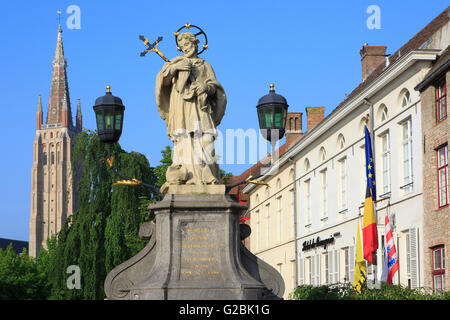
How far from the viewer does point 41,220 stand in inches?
7721

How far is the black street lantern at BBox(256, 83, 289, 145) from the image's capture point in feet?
45.9

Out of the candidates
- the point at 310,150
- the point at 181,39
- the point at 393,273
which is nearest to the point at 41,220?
the point at 310,150

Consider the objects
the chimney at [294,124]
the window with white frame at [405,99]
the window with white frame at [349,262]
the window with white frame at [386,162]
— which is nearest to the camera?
the window with white frame at [405,99]

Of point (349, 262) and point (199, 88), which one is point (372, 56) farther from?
point (199, 88)

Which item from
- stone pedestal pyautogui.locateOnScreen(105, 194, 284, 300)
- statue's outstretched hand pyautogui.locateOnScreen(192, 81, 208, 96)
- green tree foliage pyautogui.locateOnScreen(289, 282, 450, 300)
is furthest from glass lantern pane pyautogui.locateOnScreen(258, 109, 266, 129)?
green tree foliage pyautogui.locateOnScreen(289, 282, 450, 300)

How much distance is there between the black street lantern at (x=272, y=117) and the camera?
1399 cm

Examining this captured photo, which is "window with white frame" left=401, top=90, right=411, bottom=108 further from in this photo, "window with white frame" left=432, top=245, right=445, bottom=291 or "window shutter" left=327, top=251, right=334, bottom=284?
"window shutter" left=327, top=251, right=334, bottom=284

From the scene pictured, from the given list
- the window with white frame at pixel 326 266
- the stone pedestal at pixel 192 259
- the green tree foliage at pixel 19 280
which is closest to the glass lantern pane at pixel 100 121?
the stone pedestal at pixel 192 259

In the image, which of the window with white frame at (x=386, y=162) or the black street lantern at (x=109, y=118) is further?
the window with white frame at (x=386, y=162)

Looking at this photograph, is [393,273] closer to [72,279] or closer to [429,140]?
[429,140]

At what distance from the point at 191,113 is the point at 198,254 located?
235cm

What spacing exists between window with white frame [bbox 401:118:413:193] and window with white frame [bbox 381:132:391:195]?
152 cm

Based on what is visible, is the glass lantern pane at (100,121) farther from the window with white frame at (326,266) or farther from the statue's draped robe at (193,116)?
the window with white frame at (326,266)
